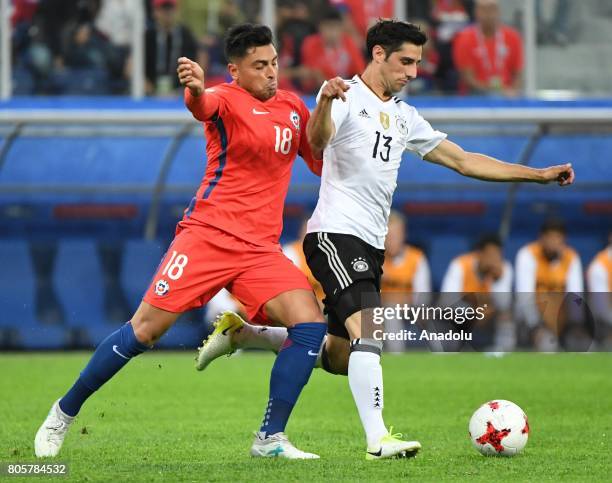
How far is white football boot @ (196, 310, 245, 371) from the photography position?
297 inches

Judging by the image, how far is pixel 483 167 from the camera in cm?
736

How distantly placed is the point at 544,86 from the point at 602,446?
10.1 meters

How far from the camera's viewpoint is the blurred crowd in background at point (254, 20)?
Result: 16672 millimetres

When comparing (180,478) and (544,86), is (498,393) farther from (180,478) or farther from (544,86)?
(544,86)

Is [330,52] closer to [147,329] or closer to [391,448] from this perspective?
[147,329]

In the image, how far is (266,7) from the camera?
16594mm

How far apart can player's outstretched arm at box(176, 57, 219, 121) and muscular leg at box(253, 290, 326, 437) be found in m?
0.98

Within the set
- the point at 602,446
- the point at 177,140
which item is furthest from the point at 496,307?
the point at 602,446

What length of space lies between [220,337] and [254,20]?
9.62m

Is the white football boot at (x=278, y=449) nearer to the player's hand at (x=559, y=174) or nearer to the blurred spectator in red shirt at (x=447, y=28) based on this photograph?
the player's hand at (x=559, y=174)

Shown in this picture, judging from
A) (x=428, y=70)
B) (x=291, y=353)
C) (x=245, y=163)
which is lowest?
(x=291, y=353)

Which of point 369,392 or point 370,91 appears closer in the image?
point 369,392

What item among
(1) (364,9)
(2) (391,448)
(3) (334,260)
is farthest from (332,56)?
(2) (391,448)

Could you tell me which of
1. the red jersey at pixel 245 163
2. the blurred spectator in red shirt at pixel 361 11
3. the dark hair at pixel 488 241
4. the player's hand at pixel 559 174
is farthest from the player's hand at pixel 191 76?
the blurred spectator in red shirt at pixel 361 11
